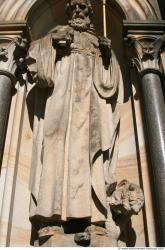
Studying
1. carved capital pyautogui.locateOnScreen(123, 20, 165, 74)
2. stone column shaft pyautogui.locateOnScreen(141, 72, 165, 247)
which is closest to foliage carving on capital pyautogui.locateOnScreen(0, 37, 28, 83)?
carved capital pyautogui.locateOnScreen(123, 20, 165, 74)

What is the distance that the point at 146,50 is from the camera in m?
5.59

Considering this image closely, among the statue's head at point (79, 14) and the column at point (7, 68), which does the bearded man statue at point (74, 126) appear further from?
the column at point (7, 68)

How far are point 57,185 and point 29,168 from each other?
1.13m

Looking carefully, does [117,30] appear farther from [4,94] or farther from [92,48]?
[4,94]

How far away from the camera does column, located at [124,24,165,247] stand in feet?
14.2

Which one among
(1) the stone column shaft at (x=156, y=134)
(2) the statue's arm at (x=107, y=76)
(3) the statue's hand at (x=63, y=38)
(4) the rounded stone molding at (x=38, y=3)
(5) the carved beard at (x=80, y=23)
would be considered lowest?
(1) the stone column shaft at (x=156, y=134)

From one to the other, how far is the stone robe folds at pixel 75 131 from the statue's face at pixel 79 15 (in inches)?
6.0

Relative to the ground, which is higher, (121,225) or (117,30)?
(117,30)

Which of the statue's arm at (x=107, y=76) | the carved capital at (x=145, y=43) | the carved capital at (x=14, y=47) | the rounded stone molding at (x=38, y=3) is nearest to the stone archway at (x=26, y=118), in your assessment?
the rounded stone molding at (x=38, y=3)

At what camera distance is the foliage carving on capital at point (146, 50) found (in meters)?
5.47

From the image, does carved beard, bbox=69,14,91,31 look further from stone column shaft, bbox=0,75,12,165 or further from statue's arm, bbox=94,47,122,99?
stone column shaft, bbox=0,75,12,165

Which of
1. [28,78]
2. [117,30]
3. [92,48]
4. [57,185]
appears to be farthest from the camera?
[117,30]

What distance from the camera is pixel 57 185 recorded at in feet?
13.9

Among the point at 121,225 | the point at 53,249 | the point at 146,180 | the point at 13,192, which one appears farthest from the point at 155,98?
the point at 53,249
